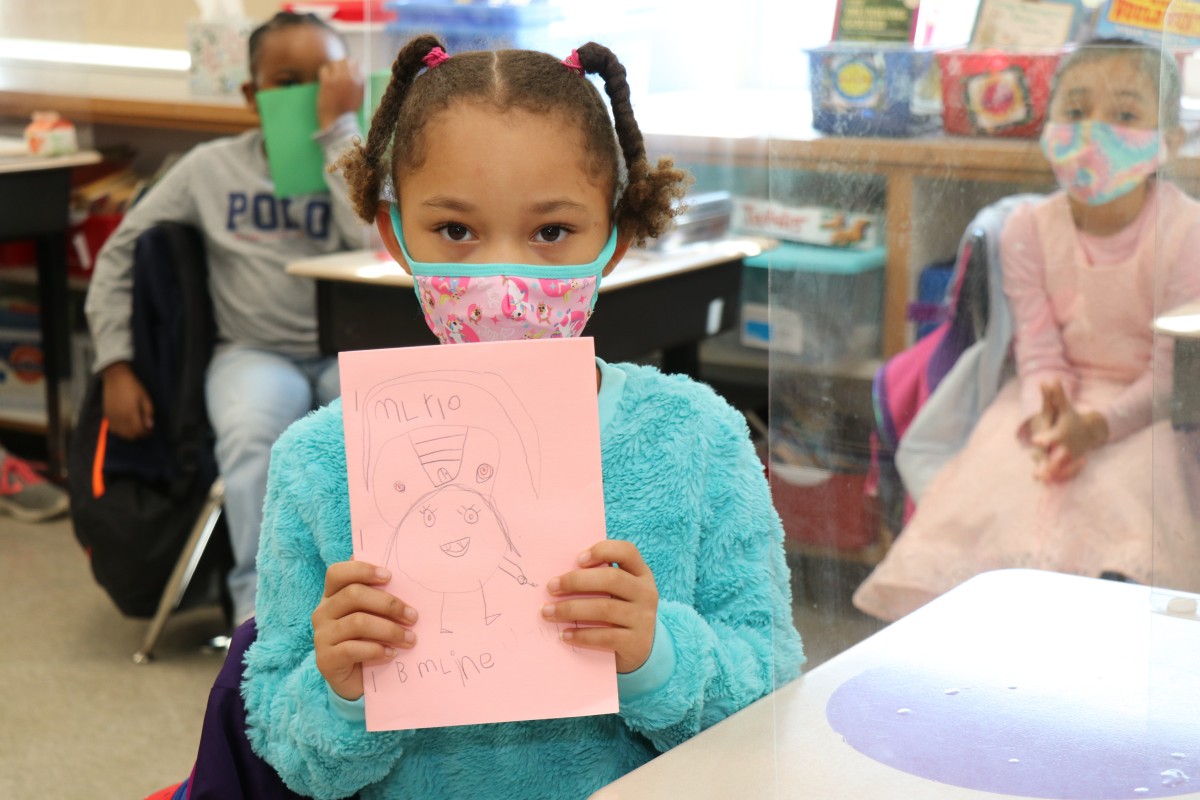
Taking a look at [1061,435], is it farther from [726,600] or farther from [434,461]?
[434,461]

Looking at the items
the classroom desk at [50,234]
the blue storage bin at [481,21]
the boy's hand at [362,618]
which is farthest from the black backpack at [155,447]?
the boy's hand at [362,618]

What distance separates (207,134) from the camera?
3914 millimetres

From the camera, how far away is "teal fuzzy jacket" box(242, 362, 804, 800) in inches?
36.7

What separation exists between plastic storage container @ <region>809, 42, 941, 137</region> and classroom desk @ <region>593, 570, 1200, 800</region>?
0.42 metres

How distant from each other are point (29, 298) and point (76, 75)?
67cm

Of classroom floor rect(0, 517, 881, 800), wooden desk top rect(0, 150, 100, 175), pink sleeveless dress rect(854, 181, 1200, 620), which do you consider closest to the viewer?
pink sleeveless dress rect(854, 181, 1200, 620)

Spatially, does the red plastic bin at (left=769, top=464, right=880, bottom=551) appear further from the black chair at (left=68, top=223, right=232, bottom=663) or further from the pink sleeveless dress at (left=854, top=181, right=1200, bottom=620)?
the black chair at (left=68, top=223, right=232, bottom=663)

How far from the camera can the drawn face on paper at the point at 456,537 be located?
0.78m

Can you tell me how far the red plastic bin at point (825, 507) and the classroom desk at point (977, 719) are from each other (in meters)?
0.10

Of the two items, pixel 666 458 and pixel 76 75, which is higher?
pixel 76 75

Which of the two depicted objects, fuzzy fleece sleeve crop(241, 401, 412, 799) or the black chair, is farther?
the black chair

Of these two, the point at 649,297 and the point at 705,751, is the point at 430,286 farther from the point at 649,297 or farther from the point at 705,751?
the point at 649,297

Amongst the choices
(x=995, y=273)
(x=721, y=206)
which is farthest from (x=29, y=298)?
(x=995, y=273)

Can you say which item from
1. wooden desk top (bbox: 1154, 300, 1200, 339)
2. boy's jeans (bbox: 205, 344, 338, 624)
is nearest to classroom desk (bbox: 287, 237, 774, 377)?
boy's jeans (bbox: 205, 344, 338, 624)
